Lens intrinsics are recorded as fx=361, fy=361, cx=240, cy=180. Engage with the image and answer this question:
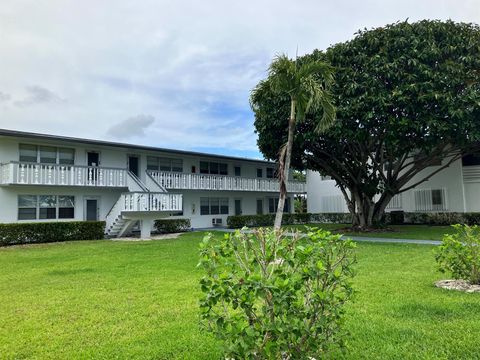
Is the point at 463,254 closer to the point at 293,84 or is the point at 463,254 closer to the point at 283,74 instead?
the point at 293,84

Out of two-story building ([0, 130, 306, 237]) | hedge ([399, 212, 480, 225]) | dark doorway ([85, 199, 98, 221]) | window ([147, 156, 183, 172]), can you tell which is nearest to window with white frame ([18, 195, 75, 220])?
two-story building ([0, 130, 306, 237])

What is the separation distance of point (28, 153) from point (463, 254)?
20198 mm

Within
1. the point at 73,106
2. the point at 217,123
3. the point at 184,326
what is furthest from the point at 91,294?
the point at 217,123

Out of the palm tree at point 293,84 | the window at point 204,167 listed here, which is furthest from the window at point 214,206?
the palm tree at point 293,84

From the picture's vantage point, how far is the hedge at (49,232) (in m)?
17.3

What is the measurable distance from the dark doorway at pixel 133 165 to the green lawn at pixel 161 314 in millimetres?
13391

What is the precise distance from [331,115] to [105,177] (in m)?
14.6

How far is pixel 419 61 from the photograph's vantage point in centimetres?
1638

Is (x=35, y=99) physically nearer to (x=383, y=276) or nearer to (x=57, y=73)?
(x=57, y=73)

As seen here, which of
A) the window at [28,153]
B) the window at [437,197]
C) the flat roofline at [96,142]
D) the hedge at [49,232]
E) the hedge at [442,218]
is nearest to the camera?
the hedge at [49,232]

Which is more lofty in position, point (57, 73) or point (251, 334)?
point (57, 73)

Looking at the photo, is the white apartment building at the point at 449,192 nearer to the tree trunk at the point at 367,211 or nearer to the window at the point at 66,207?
the tree trunk at the point at 367,211

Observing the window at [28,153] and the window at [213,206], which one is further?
the window at [213,206]

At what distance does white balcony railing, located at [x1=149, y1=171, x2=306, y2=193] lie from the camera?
77.4 feet
